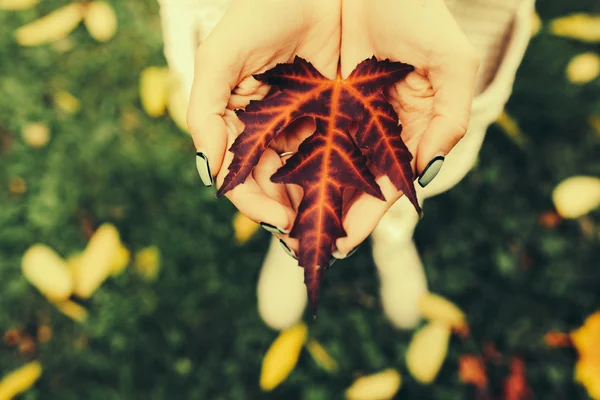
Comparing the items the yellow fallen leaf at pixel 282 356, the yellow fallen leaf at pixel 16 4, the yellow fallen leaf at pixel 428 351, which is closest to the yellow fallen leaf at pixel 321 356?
the yellow fallen leaf at pixel 282 356

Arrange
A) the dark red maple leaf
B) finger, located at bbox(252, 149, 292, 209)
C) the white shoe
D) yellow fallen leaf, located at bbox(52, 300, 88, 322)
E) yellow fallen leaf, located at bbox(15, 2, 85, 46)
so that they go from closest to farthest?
the dark red maple leaf → finger, located at bbox(252, 149, 292, 209) → the white shoe → yellow fallen leaf, located at bbox(52, 300, 88, 322) → yellow fallen leaf, located at bbox(15, 2, 85, 46)

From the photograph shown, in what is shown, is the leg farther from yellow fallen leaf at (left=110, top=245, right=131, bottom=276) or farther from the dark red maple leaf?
yellow fallen leaf at (left=110, top=245, right=131, bottom=276)

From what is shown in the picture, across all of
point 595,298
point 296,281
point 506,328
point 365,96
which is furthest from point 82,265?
point 595,298

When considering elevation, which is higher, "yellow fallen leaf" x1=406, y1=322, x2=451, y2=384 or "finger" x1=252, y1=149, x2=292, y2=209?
"finger" x1=252, y1=149, x2=292, y2=209

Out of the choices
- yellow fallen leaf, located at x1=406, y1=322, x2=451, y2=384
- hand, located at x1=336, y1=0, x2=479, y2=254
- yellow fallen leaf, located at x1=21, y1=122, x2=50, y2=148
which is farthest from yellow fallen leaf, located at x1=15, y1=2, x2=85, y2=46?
yellow fallen leaf, located at x1=406, y1=322, x2=451, y2=384

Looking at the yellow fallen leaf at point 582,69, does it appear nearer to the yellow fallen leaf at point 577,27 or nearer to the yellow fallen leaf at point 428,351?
the yellow fallen leaf at point 577,27

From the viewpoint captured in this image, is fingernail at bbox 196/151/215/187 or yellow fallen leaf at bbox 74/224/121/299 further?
yellow fallen leaf at bbox 74/224/121/299

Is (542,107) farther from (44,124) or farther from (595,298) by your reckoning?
(44,124)
